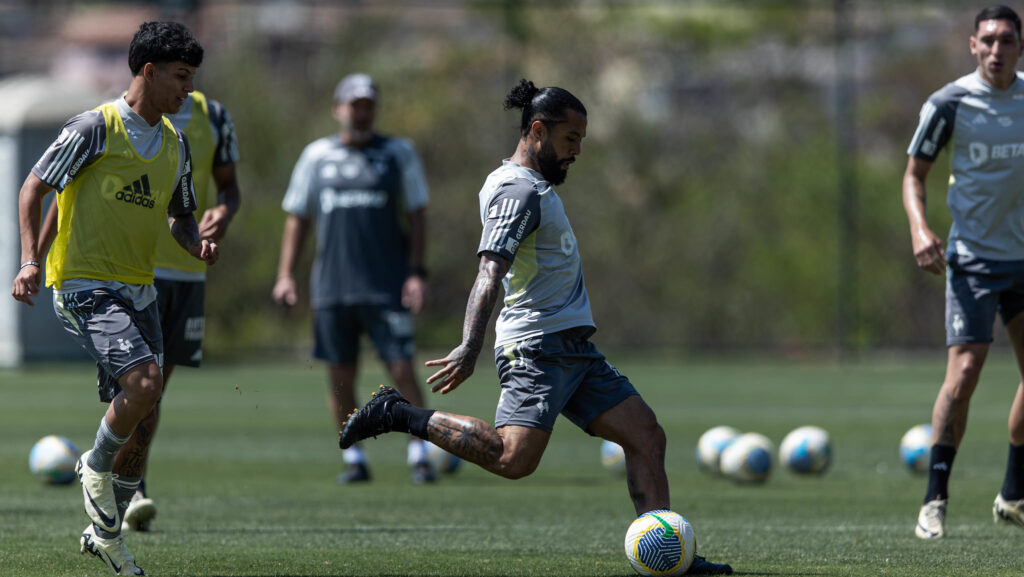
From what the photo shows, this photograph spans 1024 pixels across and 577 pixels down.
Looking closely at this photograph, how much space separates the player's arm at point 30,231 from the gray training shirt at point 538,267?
1.82 metres

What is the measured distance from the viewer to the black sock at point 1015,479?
8219mm

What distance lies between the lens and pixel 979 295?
7961 millimetres

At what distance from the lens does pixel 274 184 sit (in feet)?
96.1

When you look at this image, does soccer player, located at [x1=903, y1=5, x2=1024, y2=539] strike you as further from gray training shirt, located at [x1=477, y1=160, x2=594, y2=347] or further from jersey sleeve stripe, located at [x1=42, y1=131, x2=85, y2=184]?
jersey sleeve stripe, located at [x1=42, y1=131, x2=85, y2=184]

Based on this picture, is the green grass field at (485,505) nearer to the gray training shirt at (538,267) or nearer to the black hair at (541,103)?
the gray training shirt at (538,267)

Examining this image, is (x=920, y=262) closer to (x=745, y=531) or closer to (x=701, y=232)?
(x=745, y=531)

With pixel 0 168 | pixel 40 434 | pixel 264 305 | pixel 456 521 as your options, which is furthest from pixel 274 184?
pixel 456 521

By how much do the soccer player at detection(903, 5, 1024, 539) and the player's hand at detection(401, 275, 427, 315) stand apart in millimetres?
A: 4053

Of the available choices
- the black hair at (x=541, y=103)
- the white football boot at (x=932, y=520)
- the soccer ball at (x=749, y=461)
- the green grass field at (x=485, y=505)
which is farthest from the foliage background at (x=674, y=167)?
the black hair at (x=541, y=103)

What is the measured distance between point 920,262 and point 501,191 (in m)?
2.58

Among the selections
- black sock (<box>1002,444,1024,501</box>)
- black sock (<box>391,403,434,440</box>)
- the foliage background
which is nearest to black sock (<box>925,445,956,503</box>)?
black sock (<box>1002,444,1024,501</box>)

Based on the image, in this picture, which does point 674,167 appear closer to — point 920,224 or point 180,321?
point 920,224

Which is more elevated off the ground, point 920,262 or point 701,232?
point 920,262

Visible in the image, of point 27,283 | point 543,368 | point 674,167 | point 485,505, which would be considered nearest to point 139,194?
point 27,283
